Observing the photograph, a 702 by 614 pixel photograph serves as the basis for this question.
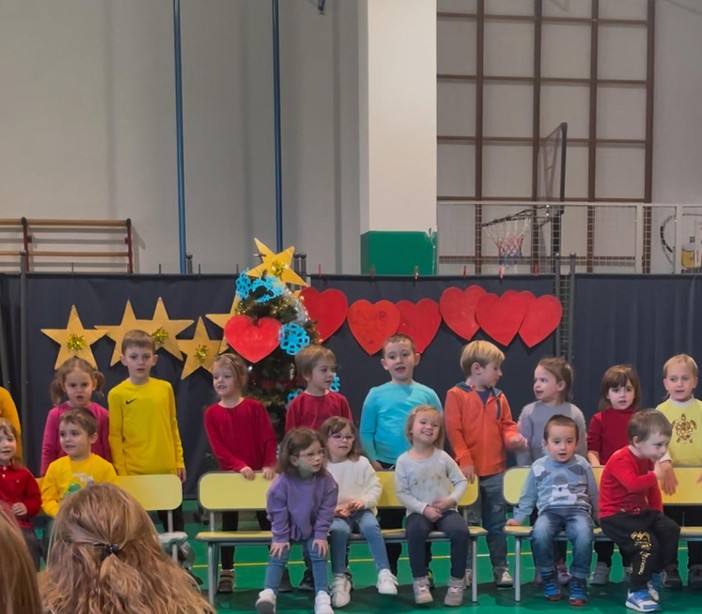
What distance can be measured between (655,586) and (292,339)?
2675 mm

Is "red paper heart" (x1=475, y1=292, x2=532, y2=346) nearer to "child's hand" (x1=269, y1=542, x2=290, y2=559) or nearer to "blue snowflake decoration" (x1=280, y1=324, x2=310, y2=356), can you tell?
"blue snowflake decoration" (x1=280, y1=324, x2=310, y2=356)

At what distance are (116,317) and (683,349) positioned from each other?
183 inches

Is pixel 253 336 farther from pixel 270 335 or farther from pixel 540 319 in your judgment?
pixel 540 319

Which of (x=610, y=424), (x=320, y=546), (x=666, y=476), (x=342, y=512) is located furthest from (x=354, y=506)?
(x=666, y=476)

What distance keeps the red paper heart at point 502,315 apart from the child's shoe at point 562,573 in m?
2.01

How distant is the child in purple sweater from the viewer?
142 inches

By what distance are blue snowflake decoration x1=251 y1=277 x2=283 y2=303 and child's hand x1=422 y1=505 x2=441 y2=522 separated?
1.98 m

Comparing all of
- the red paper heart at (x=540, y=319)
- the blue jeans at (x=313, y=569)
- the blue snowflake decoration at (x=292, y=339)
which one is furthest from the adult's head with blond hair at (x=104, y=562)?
the red paper heart at (x=540, y=319)

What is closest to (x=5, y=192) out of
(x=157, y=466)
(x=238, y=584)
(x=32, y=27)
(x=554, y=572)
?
(x=32, y=27)

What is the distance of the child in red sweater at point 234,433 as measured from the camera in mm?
4070

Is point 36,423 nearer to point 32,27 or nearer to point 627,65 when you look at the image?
point 32,27

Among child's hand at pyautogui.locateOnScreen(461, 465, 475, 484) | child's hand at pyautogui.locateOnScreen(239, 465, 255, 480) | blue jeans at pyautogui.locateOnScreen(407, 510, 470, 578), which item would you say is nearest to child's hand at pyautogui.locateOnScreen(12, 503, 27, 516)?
child's hand at pyautogui.locateOnScreen(239, 465, 255, 480)

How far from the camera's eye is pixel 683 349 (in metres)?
5.93

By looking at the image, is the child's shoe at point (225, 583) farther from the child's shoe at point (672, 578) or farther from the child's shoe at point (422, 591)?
the child's shoe at point (672, 578)
